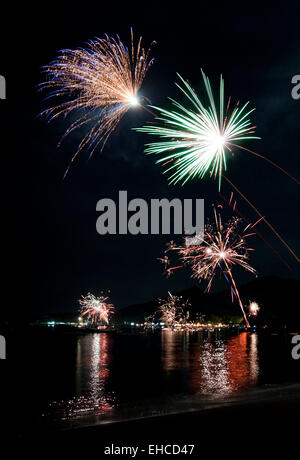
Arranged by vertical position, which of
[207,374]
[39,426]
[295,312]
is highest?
[39,426]

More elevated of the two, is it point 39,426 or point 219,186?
point 219,186

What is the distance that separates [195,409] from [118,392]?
846 centimetres

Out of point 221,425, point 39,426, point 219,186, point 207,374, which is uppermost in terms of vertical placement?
point 219,186

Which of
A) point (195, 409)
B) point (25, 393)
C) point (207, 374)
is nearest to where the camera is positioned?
point (195, 409)

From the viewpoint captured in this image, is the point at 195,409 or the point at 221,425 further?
the point at 195,409

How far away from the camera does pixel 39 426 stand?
24.5ft
